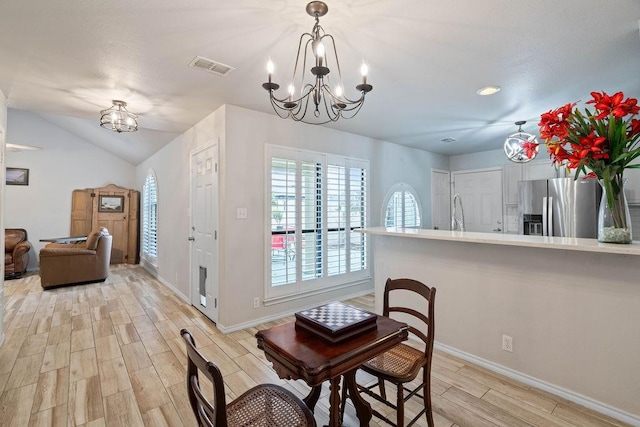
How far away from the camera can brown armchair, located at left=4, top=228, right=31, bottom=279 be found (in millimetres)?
5633

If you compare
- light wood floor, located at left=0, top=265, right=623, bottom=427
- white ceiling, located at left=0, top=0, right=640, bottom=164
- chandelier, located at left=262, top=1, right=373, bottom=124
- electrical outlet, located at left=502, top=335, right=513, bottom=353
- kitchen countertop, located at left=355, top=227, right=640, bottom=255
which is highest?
white ceiling, located at left=0, top=0, right=640, bottom=164

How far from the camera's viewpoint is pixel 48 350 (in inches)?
111

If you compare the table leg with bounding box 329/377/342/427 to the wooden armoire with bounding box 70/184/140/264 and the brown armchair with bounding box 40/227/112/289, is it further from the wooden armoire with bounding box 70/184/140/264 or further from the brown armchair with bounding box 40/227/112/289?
the wooden armoire with bounding box 70/184/140/264

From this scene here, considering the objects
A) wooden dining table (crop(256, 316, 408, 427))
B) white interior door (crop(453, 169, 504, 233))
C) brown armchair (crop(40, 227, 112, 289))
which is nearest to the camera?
wooden dining table (crop(256, 316, 408, 427))

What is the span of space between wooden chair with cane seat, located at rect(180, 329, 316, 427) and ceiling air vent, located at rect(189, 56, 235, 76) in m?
2.00

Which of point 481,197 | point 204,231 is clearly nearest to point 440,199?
point 481,197

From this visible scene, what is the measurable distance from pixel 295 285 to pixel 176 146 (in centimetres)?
304

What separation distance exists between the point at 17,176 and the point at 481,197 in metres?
9.67

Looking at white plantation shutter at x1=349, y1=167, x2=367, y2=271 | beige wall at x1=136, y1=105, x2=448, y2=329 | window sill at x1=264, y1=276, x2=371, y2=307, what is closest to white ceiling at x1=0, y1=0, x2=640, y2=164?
beige wall at x1=136, y1=105, x2=448, y2=329

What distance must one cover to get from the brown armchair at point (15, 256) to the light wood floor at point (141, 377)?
256 centimetres

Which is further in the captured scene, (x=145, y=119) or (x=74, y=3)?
(x=145, y=119)

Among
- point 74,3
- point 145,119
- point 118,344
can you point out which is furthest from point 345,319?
point 145,119

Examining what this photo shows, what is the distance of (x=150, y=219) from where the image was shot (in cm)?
620

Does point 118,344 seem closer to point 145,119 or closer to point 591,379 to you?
point 145,119
